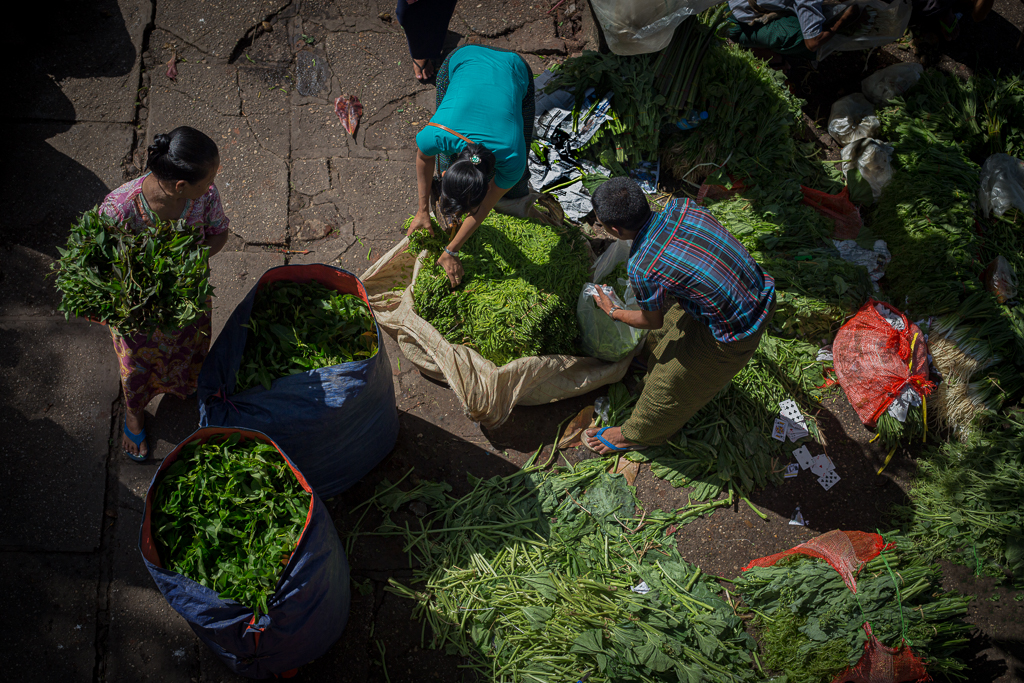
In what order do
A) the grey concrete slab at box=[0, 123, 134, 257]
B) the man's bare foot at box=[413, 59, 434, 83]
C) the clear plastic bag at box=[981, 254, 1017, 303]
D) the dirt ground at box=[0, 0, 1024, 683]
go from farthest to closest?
the man's bare foot at box=[413, 59, 434, 83]
the clear plastic bag at box=[981, 254, 1017, 303]
the grey concrete slab at box=[0, 123, 134, 257]
the dirt ground at box=[0, 0, 1024, 683]

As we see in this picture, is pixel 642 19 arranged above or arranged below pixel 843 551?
above

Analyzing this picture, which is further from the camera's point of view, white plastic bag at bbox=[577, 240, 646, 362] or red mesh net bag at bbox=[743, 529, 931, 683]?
white plastic bag at bbox=[577, 240, 646, 362]

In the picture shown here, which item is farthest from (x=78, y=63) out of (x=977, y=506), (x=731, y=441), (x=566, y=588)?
(x=977, y=506)

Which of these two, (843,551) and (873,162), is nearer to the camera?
(843,551)

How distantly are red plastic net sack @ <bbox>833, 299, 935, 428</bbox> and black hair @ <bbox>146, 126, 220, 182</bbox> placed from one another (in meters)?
3.99

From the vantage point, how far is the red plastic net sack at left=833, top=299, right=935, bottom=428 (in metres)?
3.53

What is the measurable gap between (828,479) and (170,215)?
4151 millimetres

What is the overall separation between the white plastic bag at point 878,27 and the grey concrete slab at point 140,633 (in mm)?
5949

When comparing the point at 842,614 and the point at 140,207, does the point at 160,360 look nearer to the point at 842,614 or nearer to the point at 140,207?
the point at 140,207

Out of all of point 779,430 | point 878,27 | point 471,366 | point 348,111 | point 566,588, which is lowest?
point 566,588

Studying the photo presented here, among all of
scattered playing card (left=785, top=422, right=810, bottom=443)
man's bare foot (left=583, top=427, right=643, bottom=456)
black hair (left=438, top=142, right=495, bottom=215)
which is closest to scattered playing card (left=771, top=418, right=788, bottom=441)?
scattered playing card (left=785, top=422, right=810, bottom=443)

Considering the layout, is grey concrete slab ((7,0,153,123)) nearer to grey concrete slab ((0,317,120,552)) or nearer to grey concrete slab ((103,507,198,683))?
grey concrete slab ((0,317,120,552))

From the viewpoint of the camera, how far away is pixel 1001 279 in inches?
150

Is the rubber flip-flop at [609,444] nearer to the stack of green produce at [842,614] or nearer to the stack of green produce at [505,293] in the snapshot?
the stack of green produce at [505,293]
